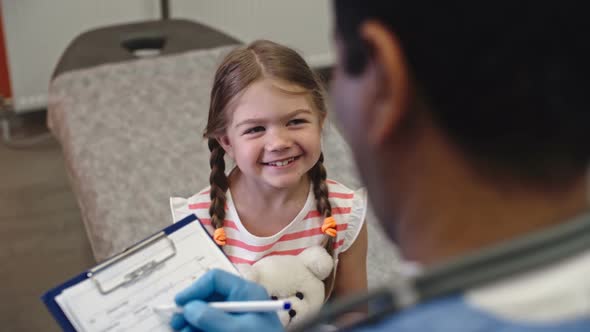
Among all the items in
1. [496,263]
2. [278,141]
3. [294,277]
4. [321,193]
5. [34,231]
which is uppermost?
[496,263]

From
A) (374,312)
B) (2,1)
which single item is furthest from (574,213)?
(2,1)

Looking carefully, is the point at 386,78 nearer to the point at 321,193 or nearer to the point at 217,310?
the point at 217,310

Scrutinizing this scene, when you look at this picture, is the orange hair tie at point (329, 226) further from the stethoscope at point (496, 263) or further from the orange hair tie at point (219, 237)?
the stethoscope at point (496, 263)

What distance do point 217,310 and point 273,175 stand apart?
27cm

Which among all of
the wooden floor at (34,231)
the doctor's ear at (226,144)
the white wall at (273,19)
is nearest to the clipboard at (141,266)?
the doctor's ear at (226,144)

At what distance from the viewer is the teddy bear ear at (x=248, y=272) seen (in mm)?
1329

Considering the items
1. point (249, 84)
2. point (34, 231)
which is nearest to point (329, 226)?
point (249, 84)

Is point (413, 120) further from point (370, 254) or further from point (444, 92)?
point (370, 254)

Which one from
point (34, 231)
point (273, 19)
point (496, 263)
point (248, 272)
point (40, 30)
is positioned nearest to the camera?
point (496, 263)

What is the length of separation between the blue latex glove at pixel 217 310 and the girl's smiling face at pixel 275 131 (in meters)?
0.20

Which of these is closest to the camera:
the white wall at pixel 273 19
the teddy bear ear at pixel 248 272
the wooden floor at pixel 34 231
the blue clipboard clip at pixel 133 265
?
the blue clipboard clip at pixel 133 265

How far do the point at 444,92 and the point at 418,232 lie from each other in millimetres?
125

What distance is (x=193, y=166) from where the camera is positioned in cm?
187

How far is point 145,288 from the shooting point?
1.23 metres
